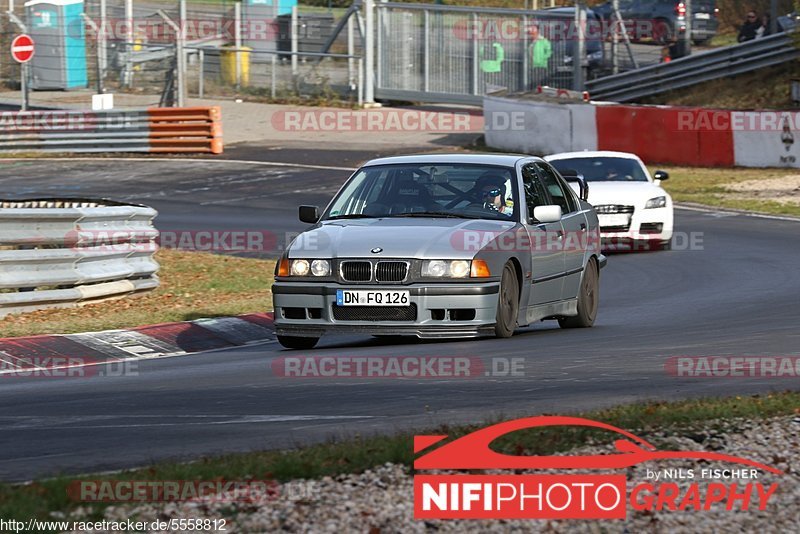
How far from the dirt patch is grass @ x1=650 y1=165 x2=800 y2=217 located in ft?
0.25

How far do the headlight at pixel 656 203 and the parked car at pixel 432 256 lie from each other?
299 inches

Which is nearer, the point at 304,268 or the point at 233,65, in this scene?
the point at 304,268

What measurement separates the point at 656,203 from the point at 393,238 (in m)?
9.89

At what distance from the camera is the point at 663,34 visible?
3975 centimetres

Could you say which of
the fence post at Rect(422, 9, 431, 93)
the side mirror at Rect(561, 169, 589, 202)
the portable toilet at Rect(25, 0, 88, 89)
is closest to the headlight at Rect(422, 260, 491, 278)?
the side mirror at Rect(561, 169, 589, 202)

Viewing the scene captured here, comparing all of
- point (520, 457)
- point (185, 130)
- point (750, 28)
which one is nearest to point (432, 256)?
point (520, 457)

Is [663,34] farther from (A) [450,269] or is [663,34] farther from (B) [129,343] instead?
(A) [450,269]

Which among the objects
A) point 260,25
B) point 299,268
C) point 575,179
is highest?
point 260,25

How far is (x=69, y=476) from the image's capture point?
228 inches

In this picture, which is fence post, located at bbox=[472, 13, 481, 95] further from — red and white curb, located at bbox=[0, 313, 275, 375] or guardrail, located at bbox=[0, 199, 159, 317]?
red and white curb, located at bbox=[0, 313, 275, 375]

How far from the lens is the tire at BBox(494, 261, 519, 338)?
408 inches

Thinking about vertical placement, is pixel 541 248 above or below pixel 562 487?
above

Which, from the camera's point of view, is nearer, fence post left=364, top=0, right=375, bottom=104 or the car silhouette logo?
the car silhouette logo

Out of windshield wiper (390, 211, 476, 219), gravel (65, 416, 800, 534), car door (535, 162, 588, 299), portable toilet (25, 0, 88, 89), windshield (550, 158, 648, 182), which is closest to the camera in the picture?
gravel (65, 416, 800, 534)
